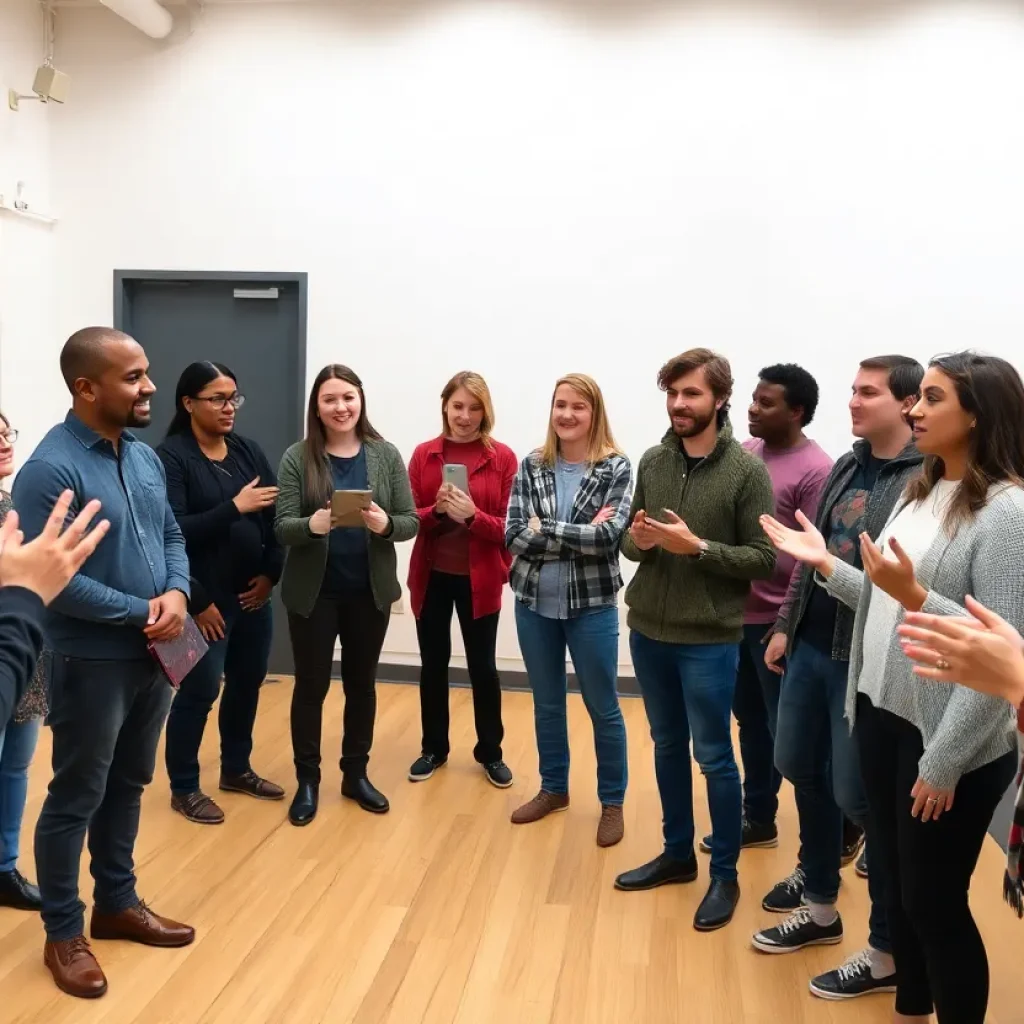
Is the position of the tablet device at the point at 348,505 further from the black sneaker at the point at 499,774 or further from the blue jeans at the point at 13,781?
the black sneaker at the point at 499,774

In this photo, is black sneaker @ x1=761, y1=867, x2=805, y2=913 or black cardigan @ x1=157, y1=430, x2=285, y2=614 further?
black cardigan @ x1=157, y1=430, x2=285, y2=614

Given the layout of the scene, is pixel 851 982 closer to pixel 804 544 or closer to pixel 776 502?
pixel 804 544

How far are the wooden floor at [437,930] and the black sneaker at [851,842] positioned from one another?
0.10 m

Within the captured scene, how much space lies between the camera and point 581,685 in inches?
130

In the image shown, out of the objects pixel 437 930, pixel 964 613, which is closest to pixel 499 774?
pixel 437 930

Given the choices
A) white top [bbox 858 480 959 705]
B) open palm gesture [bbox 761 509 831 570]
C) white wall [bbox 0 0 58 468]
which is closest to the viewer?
white top [bbox 858 480 959 705]

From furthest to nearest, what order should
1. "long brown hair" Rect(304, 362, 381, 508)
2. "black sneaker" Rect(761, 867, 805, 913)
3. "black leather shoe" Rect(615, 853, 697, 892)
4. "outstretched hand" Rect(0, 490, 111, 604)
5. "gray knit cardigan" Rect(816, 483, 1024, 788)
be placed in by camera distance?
"long brown hair" Rect(304, 362, 381, 508)
"black leather shoe" Rect(615, 853, 697, 892)
"black sneaker" Rect(761, 867, 805, 913)
"gray knit cardigan" Rect(816, 483, 1024, 788)
"outstretched hand" Rect(0, 490, 111, 604)

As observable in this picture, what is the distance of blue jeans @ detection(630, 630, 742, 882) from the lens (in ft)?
8.91

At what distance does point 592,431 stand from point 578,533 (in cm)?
40

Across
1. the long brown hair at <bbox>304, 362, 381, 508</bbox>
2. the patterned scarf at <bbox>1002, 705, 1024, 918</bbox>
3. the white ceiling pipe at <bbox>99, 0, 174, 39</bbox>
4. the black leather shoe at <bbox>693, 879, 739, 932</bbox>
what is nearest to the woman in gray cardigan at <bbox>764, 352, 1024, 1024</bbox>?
the patterned scarf at <bbox>1002, 705, 1024, 918</bbox>

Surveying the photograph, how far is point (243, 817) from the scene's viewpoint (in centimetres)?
344

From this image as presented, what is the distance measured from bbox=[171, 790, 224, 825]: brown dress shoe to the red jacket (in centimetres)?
103

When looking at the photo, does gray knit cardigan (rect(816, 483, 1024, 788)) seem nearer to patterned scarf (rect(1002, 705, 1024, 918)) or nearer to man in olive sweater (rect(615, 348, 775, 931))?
patterned scarf (rect(1002, 705, 1024, 918))

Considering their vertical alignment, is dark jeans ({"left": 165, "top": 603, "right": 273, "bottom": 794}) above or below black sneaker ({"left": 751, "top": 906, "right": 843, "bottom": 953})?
above
